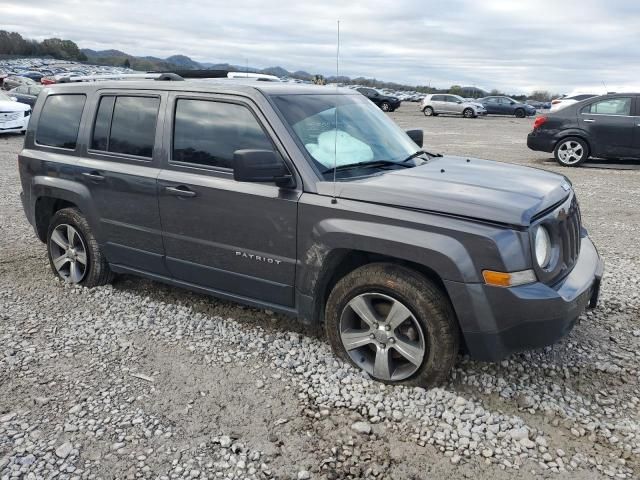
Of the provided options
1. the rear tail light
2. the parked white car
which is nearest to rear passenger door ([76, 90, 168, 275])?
the rear tail light

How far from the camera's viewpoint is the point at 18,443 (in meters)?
2.94

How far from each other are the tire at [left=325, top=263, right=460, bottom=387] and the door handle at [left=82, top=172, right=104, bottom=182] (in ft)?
7.33

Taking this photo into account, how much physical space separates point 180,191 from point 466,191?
201 centimetres

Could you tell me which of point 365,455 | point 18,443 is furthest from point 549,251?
point 18,443

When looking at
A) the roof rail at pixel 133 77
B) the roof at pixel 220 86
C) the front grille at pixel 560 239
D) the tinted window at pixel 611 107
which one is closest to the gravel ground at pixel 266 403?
the front grille at pixel 560 239

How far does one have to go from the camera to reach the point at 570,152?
1270 cm

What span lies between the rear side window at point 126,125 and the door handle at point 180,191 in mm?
398

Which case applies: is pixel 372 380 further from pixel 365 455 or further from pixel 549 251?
pixel 549 251

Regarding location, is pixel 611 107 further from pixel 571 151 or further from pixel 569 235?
pixel 569 235

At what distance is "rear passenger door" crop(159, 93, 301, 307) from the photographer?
12.1 ft

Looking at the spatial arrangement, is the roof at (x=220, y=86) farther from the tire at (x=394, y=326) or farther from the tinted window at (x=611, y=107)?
the tinted window at (x=611, y=107)

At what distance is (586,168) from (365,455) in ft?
38.0

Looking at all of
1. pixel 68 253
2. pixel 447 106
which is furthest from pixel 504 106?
pixel 68 253

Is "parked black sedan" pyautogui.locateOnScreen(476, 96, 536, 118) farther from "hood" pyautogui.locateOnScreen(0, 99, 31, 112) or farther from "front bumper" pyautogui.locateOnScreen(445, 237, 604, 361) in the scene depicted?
"front bumper" pyautogui.locateOnScreen(445, 237, 604, 361)
